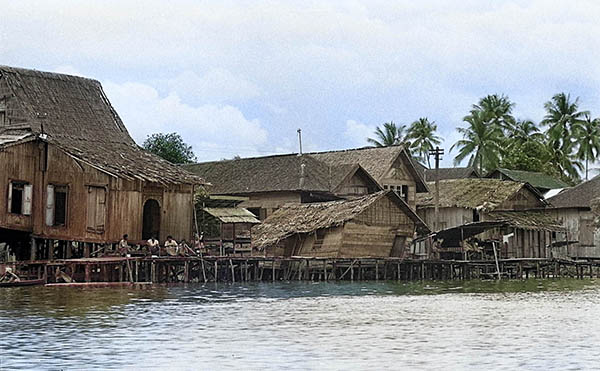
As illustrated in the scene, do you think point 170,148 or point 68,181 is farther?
point 170,148

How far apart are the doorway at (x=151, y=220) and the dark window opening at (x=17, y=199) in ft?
20.1

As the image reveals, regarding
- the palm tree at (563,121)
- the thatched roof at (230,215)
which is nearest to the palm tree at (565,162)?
the palm tree at (563,121)

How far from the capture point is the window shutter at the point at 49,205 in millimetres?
46719

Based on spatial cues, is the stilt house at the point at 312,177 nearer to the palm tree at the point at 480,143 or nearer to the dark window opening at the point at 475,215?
the dark window opening at the point at 475,215

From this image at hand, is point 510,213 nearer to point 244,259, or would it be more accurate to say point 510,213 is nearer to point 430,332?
point 244,259

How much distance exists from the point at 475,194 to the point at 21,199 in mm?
29703

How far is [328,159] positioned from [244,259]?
61.0ft

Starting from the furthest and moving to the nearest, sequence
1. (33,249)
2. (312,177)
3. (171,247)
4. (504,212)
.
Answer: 1. (504,212)
2. (312,177)
3. (33,249)
4. (171,247)

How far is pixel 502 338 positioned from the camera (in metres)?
25.8

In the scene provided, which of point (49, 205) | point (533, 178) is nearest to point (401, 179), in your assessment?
point (533, 178)

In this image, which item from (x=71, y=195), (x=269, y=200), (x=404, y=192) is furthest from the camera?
(x=404, y=192)

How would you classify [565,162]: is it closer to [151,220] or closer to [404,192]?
[404,192]

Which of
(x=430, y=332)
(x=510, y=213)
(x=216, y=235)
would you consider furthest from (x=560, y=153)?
(x=430, y=332)

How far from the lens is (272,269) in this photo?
168 feet
